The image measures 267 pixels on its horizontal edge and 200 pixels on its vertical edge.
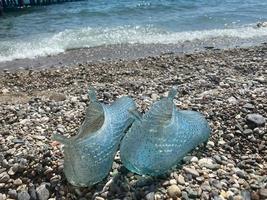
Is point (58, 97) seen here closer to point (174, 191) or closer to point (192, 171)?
point (192, 171)

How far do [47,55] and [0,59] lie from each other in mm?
1172

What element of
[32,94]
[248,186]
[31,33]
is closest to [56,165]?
[248,186]

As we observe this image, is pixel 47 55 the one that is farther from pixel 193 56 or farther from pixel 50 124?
pixel 50 124

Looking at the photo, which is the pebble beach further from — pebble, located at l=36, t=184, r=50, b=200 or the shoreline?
the shoreline

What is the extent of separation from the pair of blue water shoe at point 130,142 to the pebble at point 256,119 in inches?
35.6

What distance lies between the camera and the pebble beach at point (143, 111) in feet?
12.1

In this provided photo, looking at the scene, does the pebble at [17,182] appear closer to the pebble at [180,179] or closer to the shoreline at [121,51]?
the pebble at [180,179]

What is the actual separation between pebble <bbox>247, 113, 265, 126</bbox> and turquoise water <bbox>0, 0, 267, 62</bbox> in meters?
7.75

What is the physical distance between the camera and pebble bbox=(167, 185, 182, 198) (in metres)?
3.55

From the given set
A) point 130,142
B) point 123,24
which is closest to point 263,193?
point 130,142

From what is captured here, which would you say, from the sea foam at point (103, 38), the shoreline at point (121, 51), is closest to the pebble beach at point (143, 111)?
the shoreline at point (121, 51)

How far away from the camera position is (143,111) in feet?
18.0

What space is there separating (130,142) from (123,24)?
1222 centimetres

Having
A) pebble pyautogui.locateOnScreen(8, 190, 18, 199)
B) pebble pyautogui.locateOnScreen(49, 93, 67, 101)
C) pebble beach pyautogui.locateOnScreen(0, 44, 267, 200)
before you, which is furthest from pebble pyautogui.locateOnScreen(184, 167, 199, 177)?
pebble pyautogui.locateOnScreen(49, 93, 67, 101)
